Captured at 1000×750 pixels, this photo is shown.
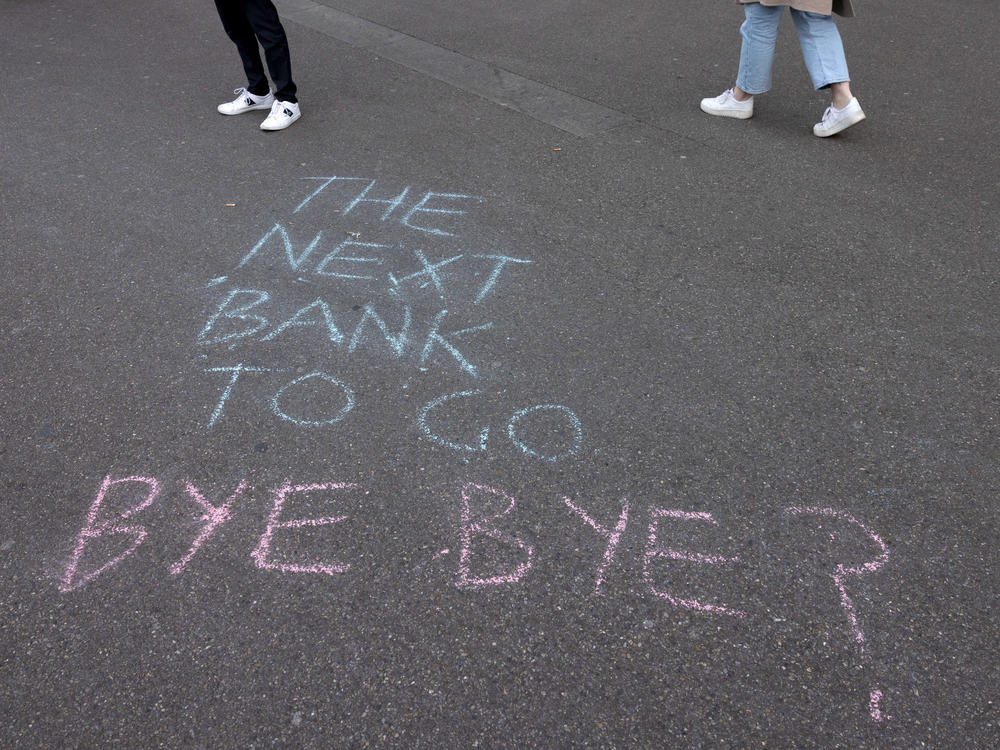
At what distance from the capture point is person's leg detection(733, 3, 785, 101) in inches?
180

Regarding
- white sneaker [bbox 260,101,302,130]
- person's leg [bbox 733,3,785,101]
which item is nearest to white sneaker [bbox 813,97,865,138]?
person's leg [bbox 733,3,785,101]

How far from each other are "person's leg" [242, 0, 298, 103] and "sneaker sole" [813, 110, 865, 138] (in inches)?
131

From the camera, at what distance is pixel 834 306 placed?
3.22 metres

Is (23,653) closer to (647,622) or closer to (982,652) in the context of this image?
(647,622)

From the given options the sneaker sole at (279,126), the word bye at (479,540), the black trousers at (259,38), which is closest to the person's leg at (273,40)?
the black trousers at (259,38)

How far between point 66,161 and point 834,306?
439 centimetres

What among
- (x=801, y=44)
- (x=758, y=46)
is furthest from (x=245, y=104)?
(x=801, y=44)

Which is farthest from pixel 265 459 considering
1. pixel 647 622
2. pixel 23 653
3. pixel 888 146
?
pixel 888 146

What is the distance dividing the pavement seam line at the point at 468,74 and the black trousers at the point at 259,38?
1.22 metres

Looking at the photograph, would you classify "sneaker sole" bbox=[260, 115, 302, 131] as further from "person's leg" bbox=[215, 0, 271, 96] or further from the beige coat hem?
the beige coat hem

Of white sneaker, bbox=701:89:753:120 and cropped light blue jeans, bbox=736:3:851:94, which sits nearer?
cropped light blue jeans, bbox=736:3:851:94

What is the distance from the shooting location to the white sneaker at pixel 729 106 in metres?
4.86

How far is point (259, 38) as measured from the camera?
15.7 ft

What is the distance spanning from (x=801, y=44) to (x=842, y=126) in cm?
58
